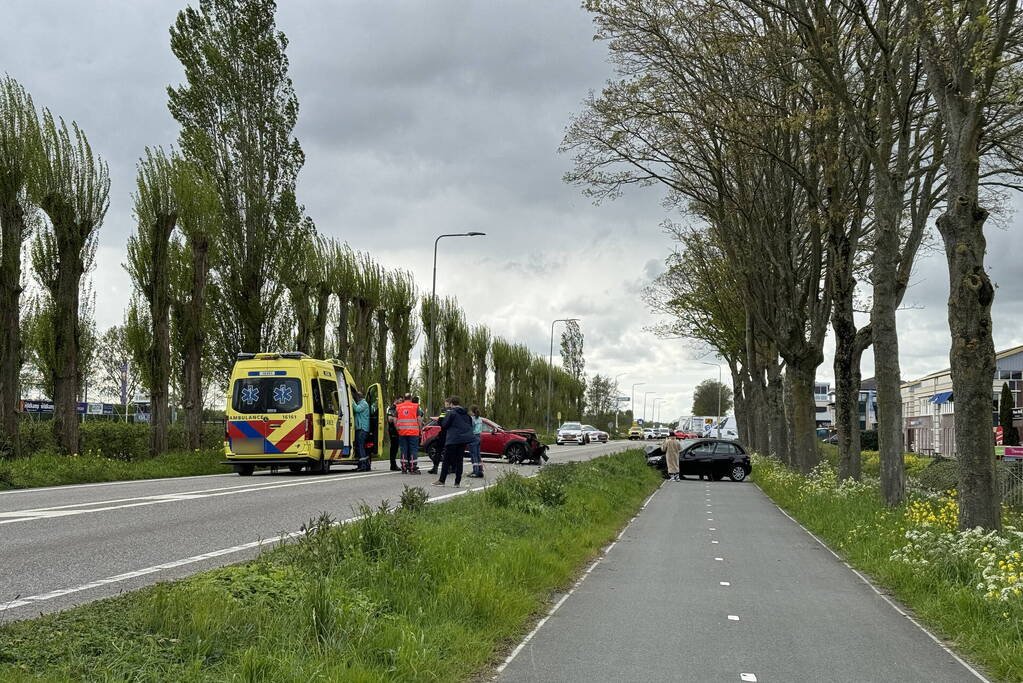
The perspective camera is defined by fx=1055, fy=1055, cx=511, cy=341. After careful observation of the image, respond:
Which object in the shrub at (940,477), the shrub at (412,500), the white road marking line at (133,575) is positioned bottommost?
the shrub at (940,477)

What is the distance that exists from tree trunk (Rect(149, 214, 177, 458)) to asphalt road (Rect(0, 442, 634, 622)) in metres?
6.15

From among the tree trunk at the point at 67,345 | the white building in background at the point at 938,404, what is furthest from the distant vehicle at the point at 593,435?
the tree trunk at the point at 67,345

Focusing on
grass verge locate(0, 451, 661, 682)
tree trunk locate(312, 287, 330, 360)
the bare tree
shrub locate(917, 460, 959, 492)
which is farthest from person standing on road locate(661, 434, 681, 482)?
grass verge locate(0, 451, 661, 682)

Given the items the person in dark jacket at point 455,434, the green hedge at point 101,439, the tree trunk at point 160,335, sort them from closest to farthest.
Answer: the person in dark jacket at point 455,434
the green hedge at point 101,439
the tree trunk at point 160,335

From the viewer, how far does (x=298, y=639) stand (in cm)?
603

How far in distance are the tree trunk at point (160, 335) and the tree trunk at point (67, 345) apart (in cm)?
278

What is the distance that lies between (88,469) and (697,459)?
21.9 m

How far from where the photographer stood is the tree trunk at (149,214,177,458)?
87.8ft

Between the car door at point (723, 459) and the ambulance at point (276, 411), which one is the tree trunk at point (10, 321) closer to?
the ambulance at point (276, 411)

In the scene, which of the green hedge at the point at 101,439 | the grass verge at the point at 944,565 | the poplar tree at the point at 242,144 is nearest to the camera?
the grass verge at the point at 944,565

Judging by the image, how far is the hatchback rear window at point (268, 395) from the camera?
78.1 ft

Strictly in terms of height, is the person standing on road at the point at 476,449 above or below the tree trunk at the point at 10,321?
below

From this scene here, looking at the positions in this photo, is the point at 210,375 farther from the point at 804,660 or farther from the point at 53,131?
the point at 804,660

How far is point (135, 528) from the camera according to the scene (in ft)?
39.7
